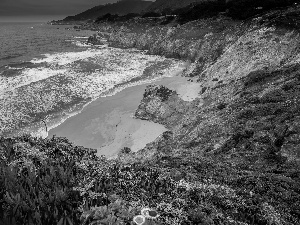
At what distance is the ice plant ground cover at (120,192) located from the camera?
506cm

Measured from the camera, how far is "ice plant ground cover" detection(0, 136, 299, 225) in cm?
506

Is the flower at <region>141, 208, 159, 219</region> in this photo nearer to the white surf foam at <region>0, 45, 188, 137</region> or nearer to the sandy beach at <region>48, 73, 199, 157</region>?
the sandy beach at <region>48, 73, 199, 157</region>

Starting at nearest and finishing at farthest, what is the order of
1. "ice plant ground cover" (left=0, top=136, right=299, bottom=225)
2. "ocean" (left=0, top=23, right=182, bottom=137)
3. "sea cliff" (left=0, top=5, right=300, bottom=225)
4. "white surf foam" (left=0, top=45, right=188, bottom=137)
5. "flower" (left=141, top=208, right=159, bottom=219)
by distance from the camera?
1. "ice plant ground cover" (left=0, top=136, right=299, bottom=225)
2. "flower" (left=141, top=208, right=159, bottom=219)
3. "sea cliff" (left=0, top=5, right=300, bottom=225)
4. "ocean" (left=0, top=23, right=182, bottom=137)
5. "white surf foam" (left=0, top=45, right=188, bottom=137)

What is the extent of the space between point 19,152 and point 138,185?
4.23m

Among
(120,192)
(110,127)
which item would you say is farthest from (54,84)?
(120,192)

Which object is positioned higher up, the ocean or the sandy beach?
the ocean

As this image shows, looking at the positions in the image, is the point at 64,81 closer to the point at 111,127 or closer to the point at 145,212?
the point at 111,127

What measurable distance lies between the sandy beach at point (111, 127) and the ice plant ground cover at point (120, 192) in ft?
27.6

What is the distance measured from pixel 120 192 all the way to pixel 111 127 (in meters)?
13.6

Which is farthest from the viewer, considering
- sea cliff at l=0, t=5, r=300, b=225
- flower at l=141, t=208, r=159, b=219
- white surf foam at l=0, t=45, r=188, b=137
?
white surf foam at l=0, t=45, r=188, b=137

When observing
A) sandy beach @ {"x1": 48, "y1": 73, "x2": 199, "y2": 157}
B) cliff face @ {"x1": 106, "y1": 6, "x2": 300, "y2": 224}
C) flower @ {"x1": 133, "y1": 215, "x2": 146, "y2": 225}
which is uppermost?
flower @ {"x1": 133, "y1": 215, "x2": 146, "y2": 225}

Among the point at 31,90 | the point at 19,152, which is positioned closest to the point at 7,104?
the point at 31,90

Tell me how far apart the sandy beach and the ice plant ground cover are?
842 cm

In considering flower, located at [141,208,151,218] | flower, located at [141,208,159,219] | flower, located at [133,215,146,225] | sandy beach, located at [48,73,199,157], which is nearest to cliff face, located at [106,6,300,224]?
sandy beach, located at [48,73,199,157]
